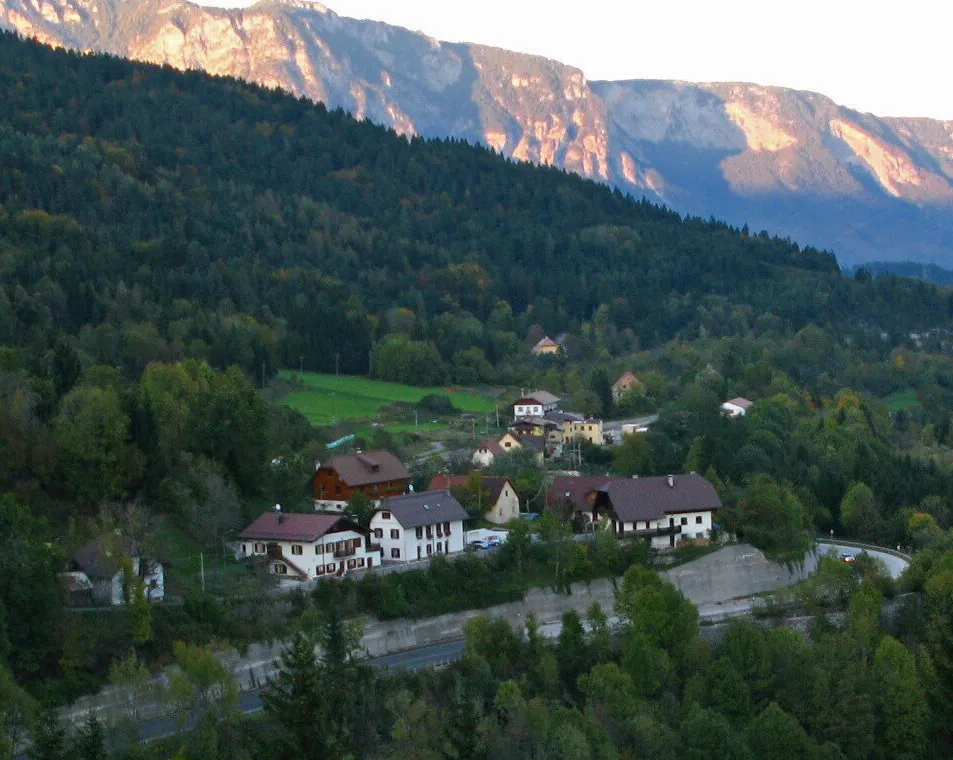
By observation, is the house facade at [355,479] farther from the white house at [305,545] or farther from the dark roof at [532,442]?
the dark roof at [532,442]

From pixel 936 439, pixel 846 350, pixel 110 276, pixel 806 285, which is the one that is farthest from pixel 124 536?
pixel 806 285

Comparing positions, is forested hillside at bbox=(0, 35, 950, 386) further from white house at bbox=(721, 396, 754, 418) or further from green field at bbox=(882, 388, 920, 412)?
white house at bbox=(721, 396, 754, 418)

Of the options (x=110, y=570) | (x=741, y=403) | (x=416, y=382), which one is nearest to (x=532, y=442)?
(x=741, y=403)

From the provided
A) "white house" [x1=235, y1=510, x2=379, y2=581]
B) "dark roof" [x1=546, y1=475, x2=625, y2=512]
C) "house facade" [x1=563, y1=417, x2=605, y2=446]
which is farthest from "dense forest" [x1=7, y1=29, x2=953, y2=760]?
"house facade" [x1=563, y1=417, x2=605, y2=446]

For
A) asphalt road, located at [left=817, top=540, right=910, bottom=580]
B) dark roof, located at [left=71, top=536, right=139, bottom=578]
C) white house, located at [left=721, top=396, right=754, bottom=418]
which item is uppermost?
dark roof, located at [left=71, top=536, right=139, bottom=578]

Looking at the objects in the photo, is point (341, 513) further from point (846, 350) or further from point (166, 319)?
point (846, 350)

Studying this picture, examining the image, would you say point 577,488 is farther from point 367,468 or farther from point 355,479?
point 355,479
